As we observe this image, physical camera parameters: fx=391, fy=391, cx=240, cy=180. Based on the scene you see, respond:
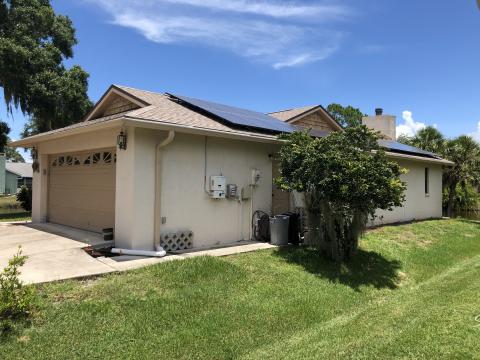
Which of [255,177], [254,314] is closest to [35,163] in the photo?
[255,177]

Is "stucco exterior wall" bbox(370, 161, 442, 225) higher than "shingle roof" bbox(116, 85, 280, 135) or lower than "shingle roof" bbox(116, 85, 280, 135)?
lower

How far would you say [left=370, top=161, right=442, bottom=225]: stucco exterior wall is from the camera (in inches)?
637

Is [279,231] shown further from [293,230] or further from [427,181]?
[427,181]

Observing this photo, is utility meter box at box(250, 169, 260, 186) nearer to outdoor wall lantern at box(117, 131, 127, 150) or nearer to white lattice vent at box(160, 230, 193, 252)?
white lattice vent at box(160, 230, 193, 252)

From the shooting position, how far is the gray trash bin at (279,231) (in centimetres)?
986

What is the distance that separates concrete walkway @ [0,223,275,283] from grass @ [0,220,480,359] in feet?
1.46

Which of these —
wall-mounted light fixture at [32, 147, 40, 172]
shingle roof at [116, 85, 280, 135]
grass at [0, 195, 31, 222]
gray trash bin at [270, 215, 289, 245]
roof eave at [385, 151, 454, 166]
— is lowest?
grass at [0, 195, 31, 222]

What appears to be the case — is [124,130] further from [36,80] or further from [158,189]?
[36,80]

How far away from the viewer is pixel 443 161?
18.8m

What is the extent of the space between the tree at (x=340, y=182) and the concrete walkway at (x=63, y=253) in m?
1.61

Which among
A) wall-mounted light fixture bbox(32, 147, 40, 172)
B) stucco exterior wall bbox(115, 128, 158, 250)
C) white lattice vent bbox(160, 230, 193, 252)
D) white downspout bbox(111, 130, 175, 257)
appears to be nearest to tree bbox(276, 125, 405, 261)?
white lattice vent bbox(160, 230, 193, 252)

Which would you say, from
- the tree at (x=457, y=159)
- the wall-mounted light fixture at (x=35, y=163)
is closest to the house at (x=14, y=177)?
the wall-mounted light fixture at (x=35, y=163)

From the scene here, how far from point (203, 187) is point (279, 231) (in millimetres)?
2249

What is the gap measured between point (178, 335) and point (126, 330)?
64cm
